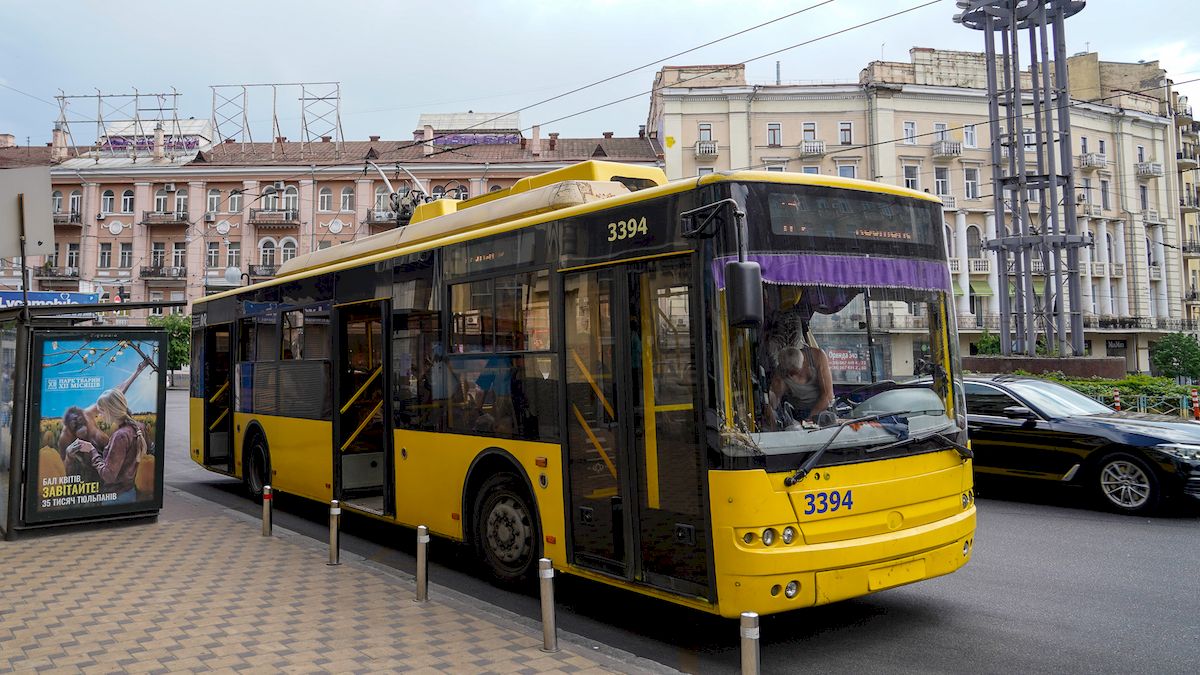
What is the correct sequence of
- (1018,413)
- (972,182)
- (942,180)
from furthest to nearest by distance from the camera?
(972,182), (942,180), (1018,413)

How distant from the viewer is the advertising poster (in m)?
9.33

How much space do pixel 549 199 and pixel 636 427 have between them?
2333mm

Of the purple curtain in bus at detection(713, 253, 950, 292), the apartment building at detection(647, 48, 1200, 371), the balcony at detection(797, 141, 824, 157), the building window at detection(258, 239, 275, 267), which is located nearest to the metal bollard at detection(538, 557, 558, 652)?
the purple curtain in bus at detection(713, 253, 950, 292)

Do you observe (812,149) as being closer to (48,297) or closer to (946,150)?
(946,150)

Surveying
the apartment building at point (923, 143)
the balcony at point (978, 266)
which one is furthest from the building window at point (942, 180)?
the balcony at point (978, 266)

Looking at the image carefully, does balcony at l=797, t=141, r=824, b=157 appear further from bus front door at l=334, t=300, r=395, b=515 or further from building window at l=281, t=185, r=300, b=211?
bus front door at l=334, t=300, r=395, b=515

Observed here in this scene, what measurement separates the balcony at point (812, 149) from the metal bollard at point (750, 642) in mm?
49075

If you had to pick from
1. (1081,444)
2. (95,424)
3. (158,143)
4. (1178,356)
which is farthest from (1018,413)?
(158,143)

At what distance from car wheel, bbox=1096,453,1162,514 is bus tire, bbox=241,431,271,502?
35.0 ft

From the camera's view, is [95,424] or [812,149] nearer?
[95,424]

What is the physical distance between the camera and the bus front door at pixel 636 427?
566cm

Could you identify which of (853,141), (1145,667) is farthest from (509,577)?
(853,141)

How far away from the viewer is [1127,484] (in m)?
10.2

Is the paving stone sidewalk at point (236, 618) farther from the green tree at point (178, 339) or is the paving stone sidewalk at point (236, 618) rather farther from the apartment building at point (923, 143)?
the green tree at point (178, 339)
